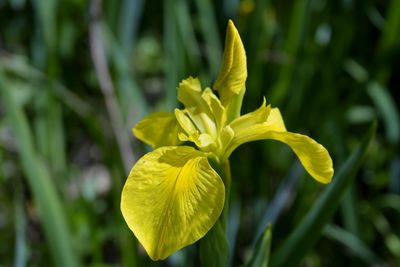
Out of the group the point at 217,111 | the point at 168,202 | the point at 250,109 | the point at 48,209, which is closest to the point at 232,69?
the point at 217,111

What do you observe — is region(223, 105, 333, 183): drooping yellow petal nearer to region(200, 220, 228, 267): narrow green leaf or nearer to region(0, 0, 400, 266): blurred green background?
region(200, 220, 228, 267): narrow green leaf

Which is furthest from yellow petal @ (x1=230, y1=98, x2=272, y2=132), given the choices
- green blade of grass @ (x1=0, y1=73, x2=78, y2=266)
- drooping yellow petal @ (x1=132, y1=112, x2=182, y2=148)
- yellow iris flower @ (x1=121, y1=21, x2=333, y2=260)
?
Result: green blade of grass @ (x1=0, y1=73, x2=78, y2=266)

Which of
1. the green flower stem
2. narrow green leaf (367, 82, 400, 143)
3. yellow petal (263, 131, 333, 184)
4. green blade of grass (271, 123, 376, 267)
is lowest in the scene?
narrow green leaf (367, 82, 400, 143)

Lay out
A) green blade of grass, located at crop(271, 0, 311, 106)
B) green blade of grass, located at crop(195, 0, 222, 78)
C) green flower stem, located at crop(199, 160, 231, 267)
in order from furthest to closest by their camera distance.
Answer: green blade of grass, located at crop(195, 0, 222, 78) < green blade of grass, located at crop(271, 0, 311, 106) < green flower stem, located at crop(199, 160, 231, 267)

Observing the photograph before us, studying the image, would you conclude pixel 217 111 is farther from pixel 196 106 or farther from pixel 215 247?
pixel 215 247

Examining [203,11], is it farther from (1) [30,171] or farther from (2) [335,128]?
(1) [30,171]

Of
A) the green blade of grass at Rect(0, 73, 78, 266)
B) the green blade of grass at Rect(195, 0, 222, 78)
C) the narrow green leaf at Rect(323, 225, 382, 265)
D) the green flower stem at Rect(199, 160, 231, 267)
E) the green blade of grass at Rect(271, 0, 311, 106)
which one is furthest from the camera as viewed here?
the green blade of grass at Rect(195, 0, 222, 78)

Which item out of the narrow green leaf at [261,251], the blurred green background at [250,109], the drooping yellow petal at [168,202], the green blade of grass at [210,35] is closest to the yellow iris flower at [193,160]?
the drooping yellow petal at [168,202]

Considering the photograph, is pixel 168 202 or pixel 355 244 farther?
pixel 355 244
